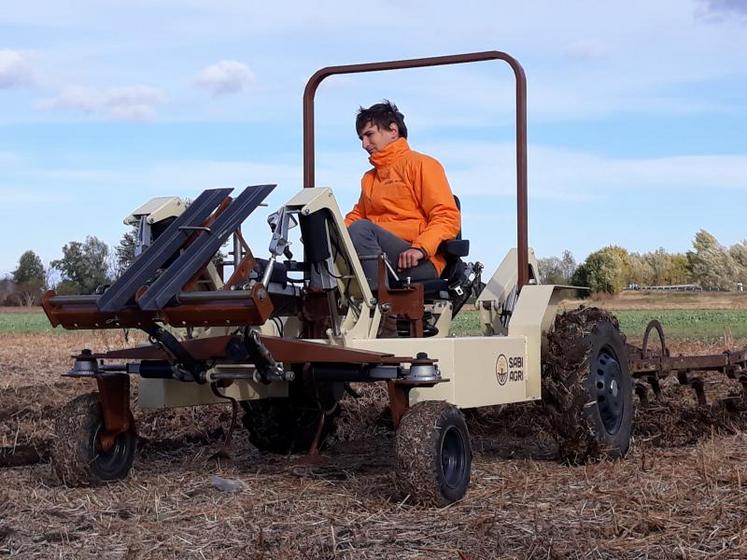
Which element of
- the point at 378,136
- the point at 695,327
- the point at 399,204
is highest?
the point at 378,136

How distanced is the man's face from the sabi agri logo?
5.30ft

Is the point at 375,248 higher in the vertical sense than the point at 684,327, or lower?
higher

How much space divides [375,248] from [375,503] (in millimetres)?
1751

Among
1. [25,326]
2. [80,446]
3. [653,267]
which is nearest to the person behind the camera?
[80,446]

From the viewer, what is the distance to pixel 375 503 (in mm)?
6043

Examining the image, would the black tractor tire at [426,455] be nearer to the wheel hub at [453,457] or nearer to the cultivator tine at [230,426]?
the wheel hub at [453,457]

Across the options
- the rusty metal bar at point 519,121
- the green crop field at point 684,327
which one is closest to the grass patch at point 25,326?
the green crop field at point 684,327

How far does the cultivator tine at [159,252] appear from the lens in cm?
595

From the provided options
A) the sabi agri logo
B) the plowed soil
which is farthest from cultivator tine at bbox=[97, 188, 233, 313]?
the sabi agri logo

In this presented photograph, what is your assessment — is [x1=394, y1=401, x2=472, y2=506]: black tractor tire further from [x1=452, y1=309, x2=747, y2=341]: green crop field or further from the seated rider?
[x1=452, y1=309, x2=747, y2=341]: green crop field

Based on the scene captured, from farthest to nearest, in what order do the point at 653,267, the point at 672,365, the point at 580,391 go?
the point at 653,267
the point at 672,365
the point at 580,391

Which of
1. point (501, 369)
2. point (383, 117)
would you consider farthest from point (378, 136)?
point (501, 369)

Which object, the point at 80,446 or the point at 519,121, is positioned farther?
the point at 519,121

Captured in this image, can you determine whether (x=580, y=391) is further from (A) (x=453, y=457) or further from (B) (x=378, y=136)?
(B) (x=378, y=136)
